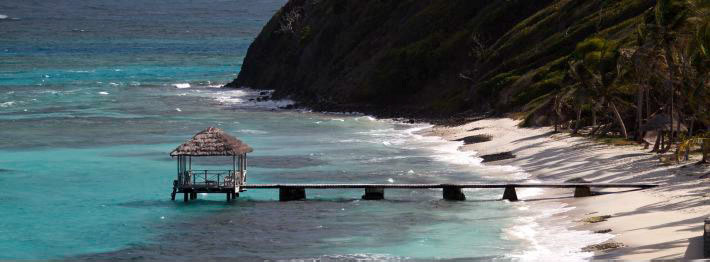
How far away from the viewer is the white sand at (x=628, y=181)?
146ft

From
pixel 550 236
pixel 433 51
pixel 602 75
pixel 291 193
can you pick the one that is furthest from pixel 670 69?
pixel 433 51

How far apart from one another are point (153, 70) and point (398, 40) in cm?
6572

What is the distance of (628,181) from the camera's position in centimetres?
5959

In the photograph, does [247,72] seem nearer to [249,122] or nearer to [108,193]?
[249,122]

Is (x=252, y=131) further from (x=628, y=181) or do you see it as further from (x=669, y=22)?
(x=628, y=181)

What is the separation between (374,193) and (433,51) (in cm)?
5623

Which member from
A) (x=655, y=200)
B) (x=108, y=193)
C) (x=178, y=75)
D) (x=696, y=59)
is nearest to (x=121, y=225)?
(x=108, y=193)

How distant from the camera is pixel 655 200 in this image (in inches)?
2094

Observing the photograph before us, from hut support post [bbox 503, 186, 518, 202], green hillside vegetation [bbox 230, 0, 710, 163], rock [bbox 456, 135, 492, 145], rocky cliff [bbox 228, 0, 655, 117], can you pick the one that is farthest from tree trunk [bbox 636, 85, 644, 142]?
rocky cliff [bbox 228, 0, 655, 117]

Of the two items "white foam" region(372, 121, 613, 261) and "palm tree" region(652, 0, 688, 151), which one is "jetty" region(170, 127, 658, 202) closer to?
"white foam" region(372, 121, 613, 261)

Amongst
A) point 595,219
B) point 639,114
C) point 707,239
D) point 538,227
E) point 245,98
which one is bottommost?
point 538,227

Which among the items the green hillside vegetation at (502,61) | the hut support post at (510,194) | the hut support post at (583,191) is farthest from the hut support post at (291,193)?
the green hillside vegetation at (502,61)

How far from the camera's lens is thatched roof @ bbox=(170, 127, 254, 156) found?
60.9 metres

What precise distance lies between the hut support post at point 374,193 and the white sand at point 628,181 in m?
8.11
